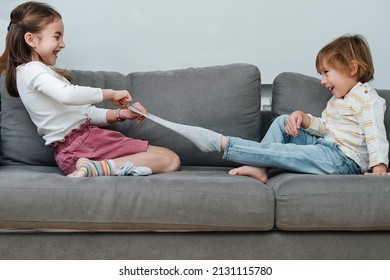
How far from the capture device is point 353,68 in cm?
238

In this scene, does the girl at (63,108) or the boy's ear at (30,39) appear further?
the boy's ear at (30,39)

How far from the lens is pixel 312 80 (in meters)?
2.59

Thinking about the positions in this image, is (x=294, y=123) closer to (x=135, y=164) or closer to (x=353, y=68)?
(x=353, y=68)

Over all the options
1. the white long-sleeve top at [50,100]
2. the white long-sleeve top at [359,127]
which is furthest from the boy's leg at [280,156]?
the white long-sleeve top at [50,100]

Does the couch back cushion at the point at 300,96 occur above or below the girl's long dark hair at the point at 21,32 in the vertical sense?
below

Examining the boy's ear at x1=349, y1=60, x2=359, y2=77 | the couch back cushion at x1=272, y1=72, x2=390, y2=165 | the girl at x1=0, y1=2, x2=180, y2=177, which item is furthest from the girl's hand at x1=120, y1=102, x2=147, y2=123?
the boy's ear at x1=349, y1=60, x2=359, y2=77

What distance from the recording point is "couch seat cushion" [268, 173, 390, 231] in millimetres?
1821

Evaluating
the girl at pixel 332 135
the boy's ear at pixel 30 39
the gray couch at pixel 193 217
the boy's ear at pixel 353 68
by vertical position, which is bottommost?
the gray couch at pixel 193 217

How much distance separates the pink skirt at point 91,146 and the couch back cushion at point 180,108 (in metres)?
0.14

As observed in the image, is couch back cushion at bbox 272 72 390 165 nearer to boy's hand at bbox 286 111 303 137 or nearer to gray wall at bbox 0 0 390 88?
boy's hand at bbox 286 111 303 137

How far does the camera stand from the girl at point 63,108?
217 centimetres

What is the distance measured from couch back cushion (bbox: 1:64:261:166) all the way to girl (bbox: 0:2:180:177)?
107mm

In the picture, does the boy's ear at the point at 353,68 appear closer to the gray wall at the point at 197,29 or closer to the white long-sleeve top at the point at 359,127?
the white long-sleeve top at the point at 359,127
